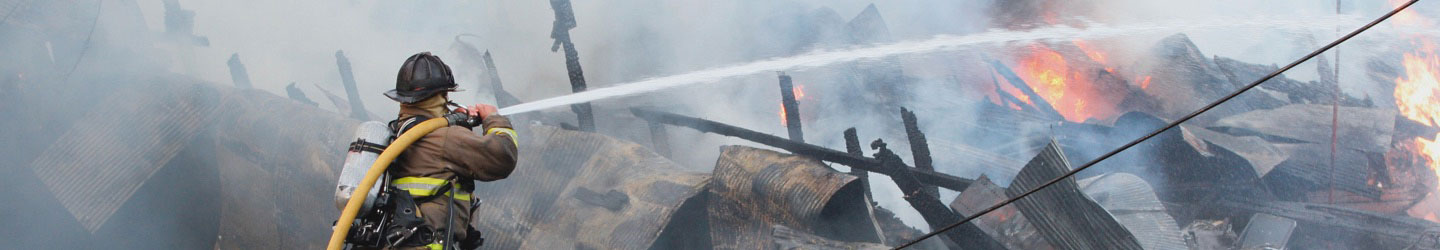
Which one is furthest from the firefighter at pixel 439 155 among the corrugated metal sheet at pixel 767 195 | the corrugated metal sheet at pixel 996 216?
the corrugated metal sheet at pixel 996 216

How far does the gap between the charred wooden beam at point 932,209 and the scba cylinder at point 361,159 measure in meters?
3.13

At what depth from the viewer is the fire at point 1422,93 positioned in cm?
832

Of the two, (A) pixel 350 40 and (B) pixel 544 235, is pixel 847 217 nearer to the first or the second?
(B) pixel 544 235

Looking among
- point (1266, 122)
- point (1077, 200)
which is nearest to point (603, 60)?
point (1266, 122)

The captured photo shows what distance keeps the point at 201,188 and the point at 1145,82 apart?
868cm

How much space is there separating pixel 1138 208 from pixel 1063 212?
98cm

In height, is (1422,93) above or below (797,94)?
below

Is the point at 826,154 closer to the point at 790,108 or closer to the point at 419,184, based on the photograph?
the point at 790,108

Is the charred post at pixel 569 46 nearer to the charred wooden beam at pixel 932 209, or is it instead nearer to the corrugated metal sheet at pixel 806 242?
the charred wooden beam at pixel 932 209

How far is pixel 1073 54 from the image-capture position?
11008mm

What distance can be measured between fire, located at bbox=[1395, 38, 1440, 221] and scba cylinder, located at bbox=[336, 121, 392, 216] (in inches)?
329

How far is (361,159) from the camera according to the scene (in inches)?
146

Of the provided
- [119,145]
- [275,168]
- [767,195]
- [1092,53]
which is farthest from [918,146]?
[119,145]

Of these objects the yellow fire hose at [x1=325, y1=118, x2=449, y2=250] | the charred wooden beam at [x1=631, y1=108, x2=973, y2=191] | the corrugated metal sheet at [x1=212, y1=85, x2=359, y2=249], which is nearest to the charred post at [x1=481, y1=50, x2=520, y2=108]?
the charred wooden beam at [x1=631, y1=108, x2=973, y2=191]
